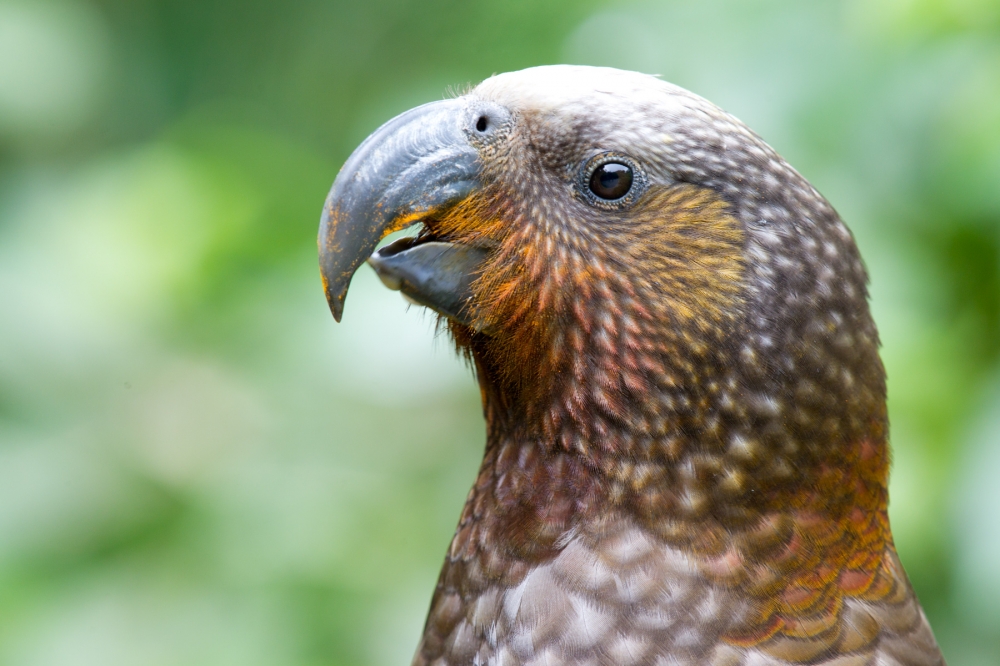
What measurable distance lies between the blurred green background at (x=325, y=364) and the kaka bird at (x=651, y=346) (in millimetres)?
694

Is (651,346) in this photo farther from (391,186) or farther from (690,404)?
(391,186)

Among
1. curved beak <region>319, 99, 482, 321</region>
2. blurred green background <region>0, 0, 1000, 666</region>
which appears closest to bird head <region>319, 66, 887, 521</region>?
curved beak <region>319, 99, 482, 321</region>

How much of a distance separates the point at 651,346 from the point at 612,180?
0.24m

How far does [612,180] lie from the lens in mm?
1335

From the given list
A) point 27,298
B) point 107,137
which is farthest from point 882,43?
point 107,137

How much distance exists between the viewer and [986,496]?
183 centimetres

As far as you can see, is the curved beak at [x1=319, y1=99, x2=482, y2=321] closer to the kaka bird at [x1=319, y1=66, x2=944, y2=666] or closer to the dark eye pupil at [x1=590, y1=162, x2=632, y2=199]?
the kaka bird at [x1=319, y1=66, x2=944, y2=666]

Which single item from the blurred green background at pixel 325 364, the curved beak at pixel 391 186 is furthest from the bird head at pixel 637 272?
the blurred green background at pixel 325 364

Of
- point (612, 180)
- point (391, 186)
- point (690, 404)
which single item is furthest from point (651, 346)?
point (391, 186)

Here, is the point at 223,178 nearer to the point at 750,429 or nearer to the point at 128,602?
the point at 128,602

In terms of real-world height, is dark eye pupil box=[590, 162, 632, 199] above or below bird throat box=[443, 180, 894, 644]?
above

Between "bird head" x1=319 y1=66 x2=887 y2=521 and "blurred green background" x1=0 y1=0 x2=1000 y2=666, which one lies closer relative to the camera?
"bird head" x1=319 y1=66 x2=887 y2=521

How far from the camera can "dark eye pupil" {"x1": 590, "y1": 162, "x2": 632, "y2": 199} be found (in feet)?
4.37

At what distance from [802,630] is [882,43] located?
147cm
